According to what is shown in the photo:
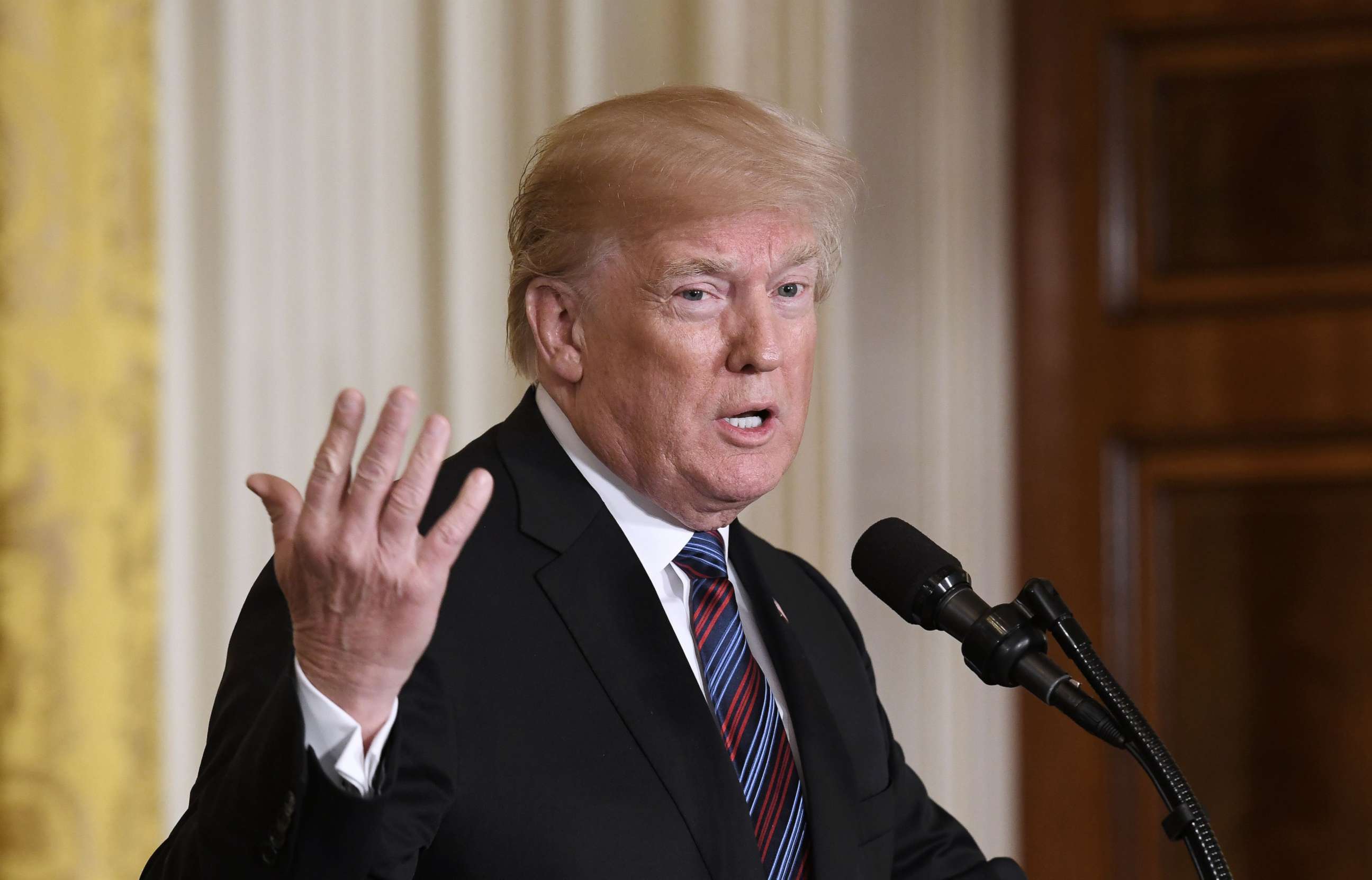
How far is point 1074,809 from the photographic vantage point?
3.33 meters

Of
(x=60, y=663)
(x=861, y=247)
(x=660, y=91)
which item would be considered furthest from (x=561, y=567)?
(x=861, y=247)

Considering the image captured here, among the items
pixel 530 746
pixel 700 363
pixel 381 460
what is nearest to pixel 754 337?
pixel 700 363

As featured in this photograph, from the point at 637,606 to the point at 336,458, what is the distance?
479 millimetres

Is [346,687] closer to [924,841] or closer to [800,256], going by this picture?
[800,256]

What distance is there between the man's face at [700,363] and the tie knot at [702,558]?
0.04m

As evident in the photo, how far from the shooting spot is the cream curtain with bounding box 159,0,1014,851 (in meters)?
1.98

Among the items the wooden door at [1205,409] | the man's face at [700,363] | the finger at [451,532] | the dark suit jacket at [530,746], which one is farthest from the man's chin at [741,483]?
the wooden door at [1205,409]

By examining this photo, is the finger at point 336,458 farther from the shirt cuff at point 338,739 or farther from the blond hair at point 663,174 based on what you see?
the blond hair at point 663,174

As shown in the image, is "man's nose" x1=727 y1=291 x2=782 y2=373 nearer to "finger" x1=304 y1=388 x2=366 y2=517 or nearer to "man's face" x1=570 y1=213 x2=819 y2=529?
"man's face" x1=570 y1=213 x2=819 y2=529

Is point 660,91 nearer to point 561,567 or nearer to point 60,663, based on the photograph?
point 561,567

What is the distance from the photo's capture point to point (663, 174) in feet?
4.72

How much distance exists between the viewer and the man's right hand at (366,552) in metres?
1.00

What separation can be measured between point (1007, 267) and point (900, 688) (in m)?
0.99

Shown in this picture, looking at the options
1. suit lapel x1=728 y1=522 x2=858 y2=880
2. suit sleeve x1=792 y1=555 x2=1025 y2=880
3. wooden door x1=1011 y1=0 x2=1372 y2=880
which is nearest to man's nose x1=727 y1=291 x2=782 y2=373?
suit lapel x1=728 y1=522 x2=858 y2=880
